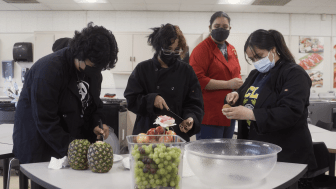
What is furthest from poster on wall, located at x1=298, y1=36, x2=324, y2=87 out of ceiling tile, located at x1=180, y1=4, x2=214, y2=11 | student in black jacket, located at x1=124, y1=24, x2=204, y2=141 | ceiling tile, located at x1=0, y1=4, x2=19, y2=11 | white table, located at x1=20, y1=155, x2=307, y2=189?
ceiling tile, located at x1=0, y1=4, x2=19, y2=11

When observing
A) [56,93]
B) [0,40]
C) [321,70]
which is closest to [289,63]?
[56,93]

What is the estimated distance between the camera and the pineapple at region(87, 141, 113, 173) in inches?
44.3

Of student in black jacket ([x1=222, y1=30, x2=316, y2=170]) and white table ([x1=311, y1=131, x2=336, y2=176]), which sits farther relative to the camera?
white table ([x1=311, y1=131, x2=336, y2=176])

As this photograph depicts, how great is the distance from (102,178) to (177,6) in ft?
15.4

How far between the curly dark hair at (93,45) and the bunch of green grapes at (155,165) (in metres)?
0.67

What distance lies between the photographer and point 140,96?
179cm

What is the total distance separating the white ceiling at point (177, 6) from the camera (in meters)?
5.02

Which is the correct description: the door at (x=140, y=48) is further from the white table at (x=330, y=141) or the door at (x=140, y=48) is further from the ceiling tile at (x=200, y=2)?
the white table at (x=330, y=141)

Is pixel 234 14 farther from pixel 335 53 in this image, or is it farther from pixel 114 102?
A: pixel 114 102

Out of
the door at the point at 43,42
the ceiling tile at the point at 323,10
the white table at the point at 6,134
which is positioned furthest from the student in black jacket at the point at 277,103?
the door at the point at 43,42

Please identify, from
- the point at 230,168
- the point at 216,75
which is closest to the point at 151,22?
the point at 216,75

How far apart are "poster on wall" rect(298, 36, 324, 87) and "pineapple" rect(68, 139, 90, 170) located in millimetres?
5553

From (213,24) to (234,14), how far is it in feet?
11.8

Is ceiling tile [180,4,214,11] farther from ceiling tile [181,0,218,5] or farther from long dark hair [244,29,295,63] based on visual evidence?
long dark hair [244,29,295,63]
